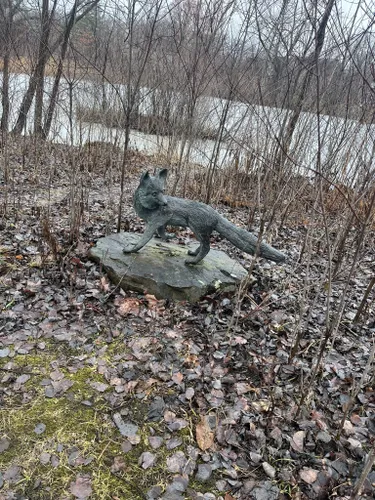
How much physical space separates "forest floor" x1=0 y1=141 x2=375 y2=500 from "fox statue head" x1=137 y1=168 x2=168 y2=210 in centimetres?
96

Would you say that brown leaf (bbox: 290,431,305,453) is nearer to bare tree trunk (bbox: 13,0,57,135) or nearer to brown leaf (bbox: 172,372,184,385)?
brown leaf (bbox: 172,372,184,385)

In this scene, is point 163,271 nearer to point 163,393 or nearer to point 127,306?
point 127,306

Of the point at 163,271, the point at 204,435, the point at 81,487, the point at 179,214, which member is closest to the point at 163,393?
the point at 204,435

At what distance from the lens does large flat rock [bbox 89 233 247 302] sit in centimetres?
388

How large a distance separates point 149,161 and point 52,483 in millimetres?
8806

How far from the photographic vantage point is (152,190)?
365 centimetres

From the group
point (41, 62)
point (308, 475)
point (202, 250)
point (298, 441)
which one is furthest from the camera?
point (41, 62)

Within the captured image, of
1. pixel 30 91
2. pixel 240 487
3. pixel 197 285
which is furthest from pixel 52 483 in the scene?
pixel 30 91

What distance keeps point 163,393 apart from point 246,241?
1.61 m

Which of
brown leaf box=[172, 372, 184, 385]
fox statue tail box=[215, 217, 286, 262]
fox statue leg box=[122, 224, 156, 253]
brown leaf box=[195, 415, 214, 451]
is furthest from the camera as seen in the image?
fox statue leg box=[122, 224, 156, 253]

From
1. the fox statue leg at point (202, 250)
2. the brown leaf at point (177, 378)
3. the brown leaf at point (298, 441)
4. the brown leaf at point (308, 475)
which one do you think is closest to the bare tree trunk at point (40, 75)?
the fox statue leg at point (202, 250)

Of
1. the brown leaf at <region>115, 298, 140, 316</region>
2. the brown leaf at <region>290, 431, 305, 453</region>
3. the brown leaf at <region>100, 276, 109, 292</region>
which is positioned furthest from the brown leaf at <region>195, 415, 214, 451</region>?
the brown leaf at <region>100, 276, 109, 292</region>

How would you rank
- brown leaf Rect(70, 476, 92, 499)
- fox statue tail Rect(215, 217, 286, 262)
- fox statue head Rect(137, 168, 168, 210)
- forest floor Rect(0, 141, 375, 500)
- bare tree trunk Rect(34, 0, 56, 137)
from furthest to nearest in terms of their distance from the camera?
1. bare tree trunk Rect(34, 0, 56, 137)
2. fox statue head Rect(137, 168, 168, 210)
3. fox statue tail Rect(215, 217, 286, 262)
4. forest floor Rect(0, 141, 375, 500)
5. brown leaf Rect(70, 476, 92, 499)

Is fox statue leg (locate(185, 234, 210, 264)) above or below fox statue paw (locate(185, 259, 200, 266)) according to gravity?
above
